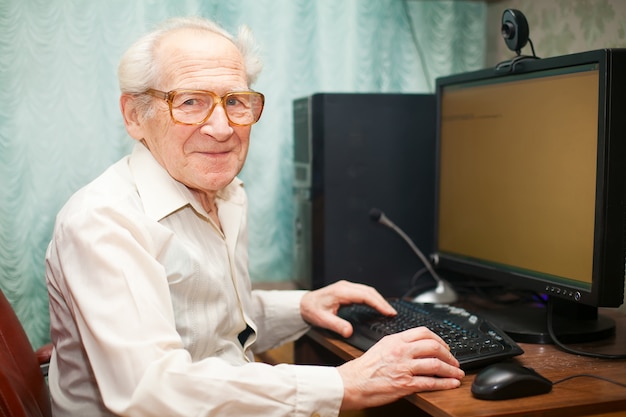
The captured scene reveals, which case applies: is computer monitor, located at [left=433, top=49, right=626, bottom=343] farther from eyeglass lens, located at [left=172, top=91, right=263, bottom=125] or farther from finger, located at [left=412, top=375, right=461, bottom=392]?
eyeglass lens, located at [left=172, top=91, right=263, bottom=125]

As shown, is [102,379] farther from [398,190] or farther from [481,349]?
[398,190]

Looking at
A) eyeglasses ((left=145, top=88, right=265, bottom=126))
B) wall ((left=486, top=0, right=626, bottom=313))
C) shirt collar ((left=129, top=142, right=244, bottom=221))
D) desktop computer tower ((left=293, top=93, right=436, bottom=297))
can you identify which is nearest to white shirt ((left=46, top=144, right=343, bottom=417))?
shirt collar ((left=129, top=142, right=244, bottom=221))

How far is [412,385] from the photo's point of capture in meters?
1.00

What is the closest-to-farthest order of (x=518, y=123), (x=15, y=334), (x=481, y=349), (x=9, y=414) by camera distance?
(x=9, y=414) → (x=481, y=349) → (x=15, y=334) → (x=518, y=123)

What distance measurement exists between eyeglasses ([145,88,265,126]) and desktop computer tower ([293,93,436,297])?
1.10ft

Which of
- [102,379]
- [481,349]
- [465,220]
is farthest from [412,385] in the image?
[465,220]

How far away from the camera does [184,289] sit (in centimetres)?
114

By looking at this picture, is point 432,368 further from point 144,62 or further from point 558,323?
point 144,62

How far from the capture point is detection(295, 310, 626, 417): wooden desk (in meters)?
0.92

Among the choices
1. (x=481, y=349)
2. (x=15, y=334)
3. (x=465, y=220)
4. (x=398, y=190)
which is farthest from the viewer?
(x=398, y=190)

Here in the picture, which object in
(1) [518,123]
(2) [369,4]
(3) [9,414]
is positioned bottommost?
(3) [9,414]

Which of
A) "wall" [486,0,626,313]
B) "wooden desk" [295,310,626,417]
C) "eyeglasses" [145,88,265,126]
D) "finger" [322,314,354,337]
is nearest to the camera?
"wooden desk" [295,310,626,417]

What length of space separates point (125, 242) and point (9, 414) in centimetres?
30

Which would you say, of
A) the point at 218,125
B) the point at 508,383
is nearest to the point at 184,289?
the point at 218,125
